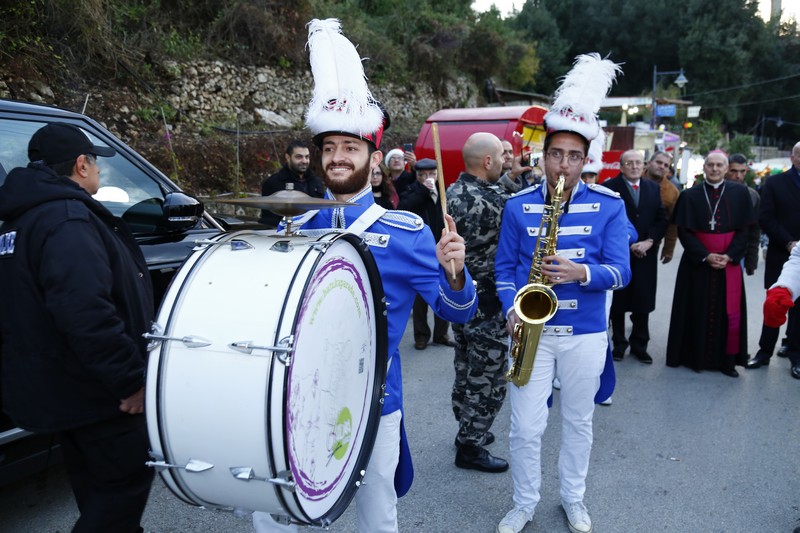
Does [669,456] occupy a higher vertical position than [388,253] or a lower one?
lower

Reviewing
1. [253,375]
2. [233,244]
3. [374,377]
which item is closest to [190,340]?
[253,375]

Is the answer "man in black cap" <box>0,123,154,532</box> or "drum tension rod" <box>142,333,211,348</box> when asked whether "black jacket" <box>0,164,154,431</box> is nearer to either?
"man in black cap" <box>0,123,154,532</box>

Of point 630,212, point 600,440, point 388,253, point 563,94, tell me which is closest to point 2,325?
point 388,253

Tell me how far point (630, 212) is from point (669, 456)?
287 centimetres

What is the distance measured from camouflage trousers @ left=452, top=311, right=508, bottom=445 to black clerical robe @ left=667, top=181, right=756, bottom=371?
116 inches

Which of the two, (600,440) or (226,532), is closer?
(226,532)

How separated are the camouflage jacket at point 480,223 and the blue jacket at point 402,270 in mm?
1544

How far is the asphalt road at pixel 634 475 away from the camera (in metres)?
3.16

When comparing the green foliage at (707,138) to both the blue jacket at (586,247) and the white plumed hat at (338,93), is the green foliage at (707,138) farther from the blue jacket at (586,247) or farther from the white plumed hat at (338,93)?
the white plumed hat at (338,93)

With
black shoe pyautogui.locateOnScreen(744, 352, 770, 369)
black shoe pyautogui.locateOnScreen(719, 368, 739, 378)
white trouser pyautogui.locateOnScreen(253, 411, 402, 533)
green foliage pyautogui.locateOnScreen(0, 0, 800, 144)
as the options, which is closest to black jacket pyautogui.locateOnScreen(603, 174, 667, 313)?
black shoe pyautogui.locateOnScreen(719, 368, 739, 378)

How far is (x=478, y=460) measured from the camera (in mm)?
3732

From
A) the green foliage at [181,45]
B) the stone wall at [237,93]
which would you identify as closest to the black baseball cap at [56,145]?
the stone wall at [237,93]

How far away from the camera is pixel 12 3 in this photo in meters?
8.48

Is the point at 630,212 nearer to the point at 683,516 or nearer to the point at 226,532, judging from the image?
the point at 683,516
